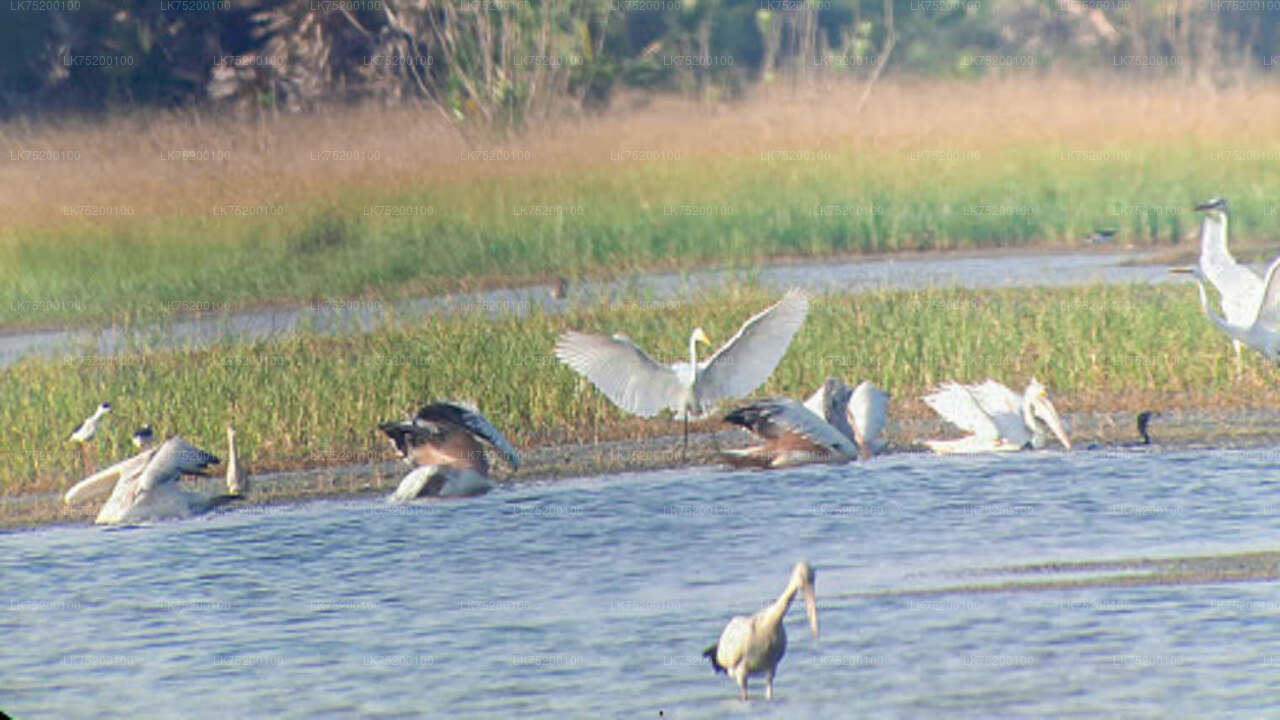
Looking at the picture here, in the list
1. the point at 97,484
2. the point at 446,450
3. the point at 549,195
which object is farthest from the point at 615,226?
the point at 97,484

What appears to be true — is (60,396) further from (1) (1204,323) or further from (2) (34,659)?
(1) (1204,323)

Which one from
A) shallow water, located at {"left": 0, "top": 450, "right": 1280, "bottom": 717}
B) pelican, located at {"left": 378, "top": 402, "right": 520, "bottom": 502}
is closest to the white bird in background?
shallow water, located at {"left": 0, "top": 450, "right": 1280, "bottom": 717}

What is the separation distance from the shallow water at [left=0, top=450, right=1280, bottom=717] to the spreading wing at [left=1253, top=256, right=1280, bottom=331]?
1.14m

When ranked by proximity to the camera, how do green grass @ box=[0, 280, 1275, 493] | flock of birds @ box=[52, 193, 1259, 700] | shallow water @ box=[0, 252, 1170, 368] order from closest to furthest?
flock of birds @ box=[52, 193, 1259, 700]
green grass @ box=[0, 280, 1275, 493]
shallow water @ box=[0, 252, 1170, 368]

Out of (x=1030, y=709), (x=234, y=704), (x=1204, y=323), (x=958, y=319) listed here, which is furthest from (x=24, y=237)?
(x=1030, y=709)

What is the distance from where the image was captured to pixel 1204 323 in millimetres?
13922

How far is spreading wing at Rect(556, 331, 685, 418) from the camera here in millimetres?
11234

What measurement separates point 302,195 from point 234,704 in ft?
43.8

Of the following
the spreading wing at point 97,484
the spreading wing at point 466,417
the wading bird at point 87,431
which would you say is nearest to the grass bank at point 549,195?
the wading bird at point 87,431

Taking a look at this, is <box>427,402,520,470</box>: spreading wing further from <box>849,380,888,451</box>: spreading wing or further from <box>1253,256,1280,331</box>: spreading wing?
<box>1253,256,1280,331</box>: spreading wing

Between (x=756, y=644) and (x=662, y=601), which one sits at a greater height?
(x=756, y=644)

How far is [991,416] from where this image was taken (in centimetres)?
1170

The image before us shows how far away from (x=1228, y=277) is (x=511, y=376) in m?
4.08

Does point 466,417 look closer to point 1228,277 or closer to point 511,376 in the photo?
point 511,376
